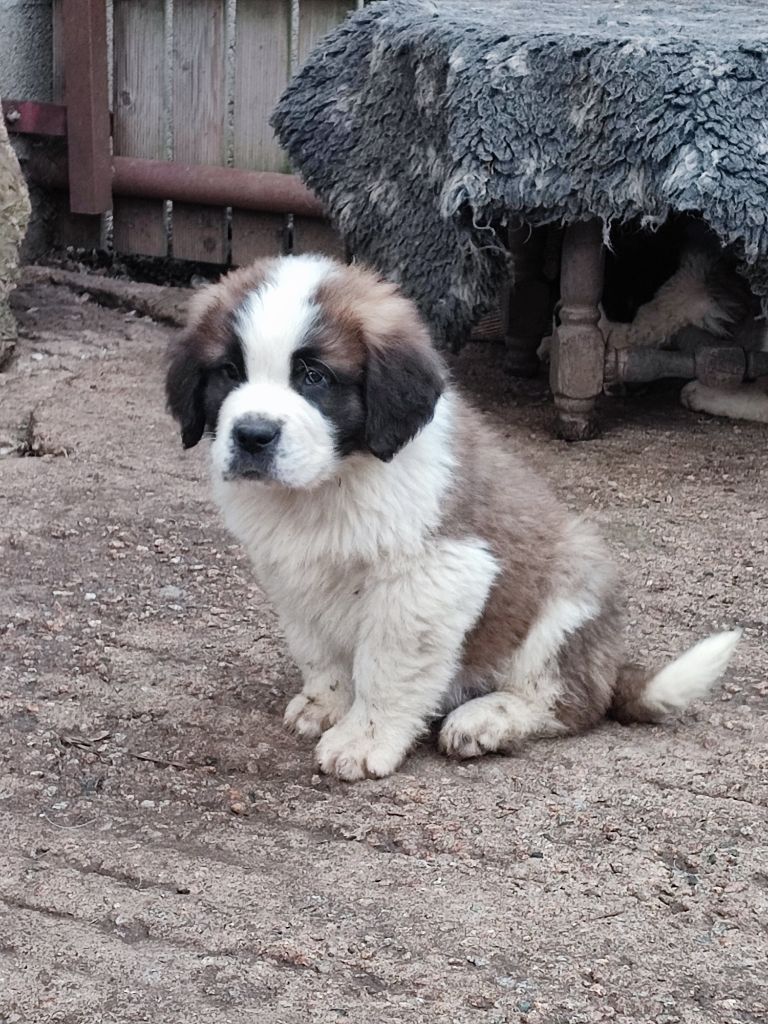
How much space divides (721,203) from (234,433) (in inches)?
101

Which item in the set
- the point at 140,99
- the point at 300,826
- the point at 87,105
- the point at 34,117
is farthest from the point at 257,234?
the point at 300,826

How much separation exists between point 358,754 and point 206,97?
4941 mm

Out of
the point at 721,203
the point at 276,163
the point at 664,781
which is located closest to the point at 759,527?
the point at 721,203

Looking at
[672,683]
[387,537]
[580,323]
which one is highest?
[387,537]

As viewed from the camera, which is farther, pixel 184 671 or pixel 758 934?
pixel 184 671

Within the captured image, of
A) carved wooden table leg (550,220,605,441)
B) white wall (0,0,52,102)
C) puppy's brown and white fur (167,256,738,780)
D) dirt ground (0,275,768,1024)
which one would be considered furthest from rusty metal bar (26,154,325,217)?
puppy's brown and white fur (167,256,738,780)

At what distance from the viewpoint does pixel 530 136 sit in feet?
16.0

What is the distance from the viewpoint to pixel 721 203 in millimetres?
4586

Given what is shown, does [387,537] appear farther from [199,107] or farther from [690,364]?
[199,107]

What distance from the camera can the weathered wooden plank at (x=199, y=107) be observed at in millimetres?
6984

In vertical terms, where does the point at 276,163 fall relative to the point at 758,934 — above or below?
above

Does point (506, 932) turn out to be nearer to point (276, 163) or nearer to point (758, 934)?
point (758, 934)

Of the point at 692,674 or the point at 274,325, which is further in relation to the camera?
the point at 692,674

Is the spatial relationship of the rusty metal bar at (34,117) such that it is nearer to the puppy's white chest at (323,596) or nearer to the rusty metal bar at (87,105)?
the rusty metal bar at (87,105)
